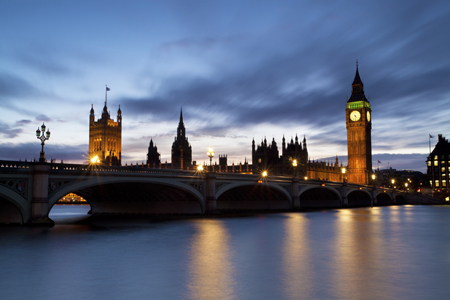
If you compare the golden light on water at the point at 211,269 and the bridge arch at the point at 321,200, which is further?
the bridge arch at the point at 321,200

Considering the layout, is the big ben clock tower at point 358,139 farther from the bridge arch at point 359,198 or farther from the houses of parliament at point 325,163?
the bridge arch at point 359,198

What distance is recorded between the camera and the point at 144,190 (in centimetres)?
5319

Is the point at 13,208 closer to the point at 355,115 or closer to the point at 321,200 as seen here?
the point at 321,200

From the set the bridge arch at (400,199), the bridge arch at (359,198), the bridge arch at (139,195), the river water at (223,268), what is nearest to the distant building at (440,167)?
the bridge arch at (400,199)

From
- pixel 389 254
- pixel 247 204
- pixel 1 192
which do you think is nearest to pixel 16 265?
pixel 1 192

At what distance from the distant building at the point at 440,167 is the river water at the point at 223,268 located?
157 m

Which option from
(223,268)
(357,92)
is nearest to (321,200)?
(357,92)

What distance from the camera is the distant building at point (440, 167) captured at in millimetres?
167125

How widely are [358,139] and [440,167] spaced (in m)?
36.8

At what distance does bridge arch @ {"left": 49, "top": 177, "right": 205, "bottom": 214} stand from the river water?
1230cm

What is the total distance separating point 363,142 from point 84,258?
154929 millimetres

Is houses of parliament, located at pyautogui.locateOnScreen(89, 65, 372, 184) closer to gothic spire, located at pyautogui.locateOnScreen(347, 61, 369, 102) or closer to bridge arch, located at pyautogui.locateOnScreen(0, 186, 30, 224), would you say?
gothic spire, located at pyautogui.locateOnScreen(347, 61, 369, 102)

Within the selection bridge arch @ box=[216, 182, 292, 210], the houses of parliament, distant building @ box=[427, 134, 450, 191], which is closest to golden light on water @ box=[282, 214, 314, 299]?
bridge arch @ box=[216, 182, 292, 210]

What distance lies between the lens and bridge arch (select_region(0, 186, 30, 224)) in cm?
3275
